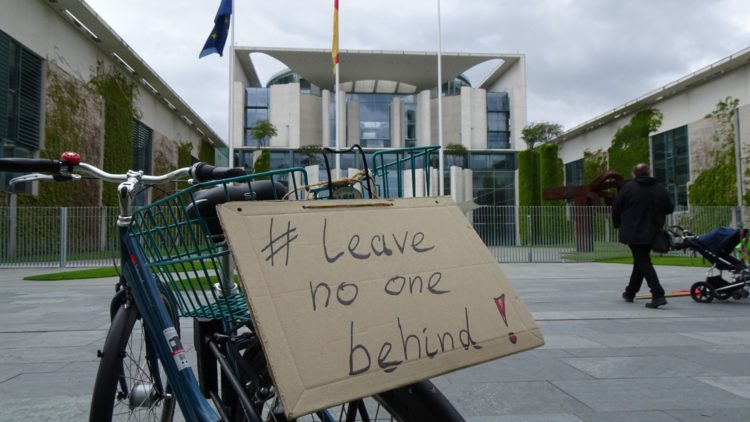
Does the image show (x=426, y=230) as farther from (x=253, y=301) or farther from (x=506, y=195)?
(x=506, y=195)

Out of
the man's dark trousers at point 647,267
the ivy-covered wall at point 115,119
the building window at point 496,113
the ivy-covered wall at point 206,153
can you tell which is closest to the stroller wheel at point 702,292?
the man's dark trousers at point 647,267

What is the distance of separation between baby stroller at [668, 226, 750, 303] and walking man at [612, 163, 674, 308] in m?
0.93

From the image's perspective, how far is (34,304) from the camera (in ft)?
24.9

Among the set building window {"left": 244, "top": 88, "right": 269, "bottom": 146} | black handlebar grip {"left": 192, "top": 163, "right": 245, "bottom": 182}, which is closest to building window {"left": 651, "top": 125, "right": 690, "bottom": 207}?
building window {"left": 244, "top": 88, "right": 269, "bottom": 146}

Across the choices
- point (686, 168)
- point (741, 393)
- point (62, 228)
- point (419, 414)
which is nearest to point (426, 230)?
point (419, 414)

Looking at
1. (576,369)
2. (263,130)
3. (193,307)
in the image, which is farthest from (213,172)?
(263,130)

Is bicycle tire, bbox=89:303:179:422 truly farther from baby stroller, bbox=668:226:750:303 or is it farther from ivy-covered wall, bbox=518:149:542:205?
ivy-covered wall, bbox=518:149:542:205

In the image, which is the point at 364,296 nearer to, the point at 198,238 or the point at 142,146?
the point at 198,238

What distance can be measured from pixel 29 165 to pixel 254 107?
41.1 meters

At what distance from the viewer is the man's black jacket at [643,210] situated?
6375mm

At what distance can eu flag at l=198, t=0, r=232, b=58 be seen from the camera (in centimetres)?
1830

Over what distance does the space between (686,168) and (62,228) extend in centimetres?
3198

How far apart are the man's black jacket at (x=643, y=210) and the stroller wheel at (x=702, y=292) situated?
1328 mm

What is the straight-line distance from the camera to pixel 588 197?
Result: 82.6 feet
